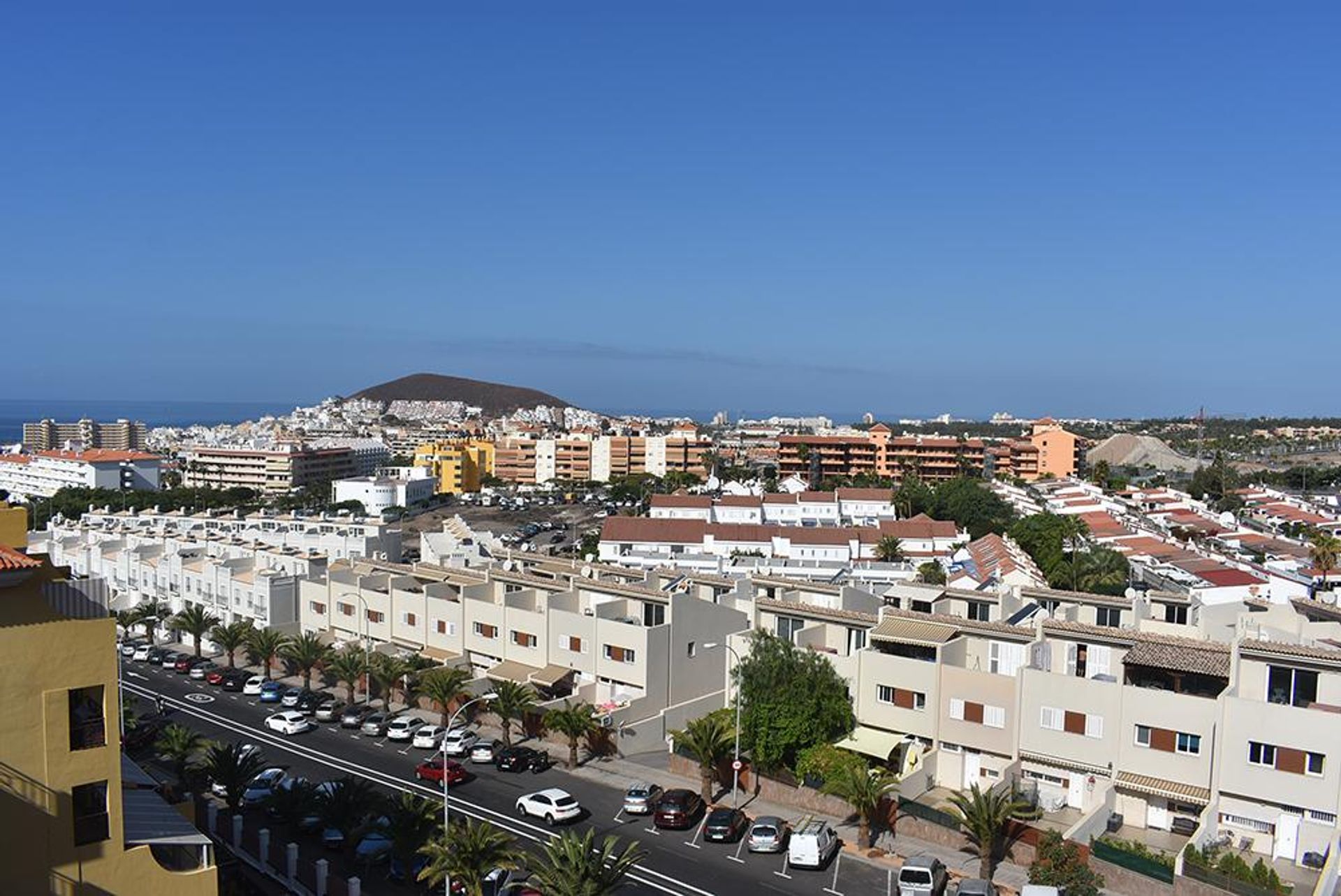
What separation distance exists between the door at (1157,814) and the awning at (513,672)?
78.3ft

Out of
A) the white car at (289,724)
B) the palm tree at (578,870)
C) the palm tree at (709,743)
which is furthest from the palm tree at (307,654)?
the palm tree at (578,870)

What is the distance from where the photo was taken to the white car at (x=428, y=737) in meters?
38.3

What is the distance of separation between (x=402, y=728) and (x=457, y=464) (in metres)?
130

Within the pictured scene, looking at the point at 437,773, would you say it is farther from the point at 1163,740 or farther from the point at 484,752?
the point at 1163,740

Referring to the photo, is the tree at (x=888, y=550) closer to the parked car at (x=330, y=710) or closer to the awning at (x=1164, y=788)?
the parked car at (x=330, y=710)

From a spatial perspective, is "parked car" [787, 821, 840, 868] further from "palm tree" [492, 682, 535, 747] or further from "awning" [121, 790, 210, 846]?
"awning" [121, 790, 210, 846]

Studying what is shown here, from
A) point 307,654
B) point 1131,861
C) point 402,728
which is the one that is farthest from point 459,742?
point 1131,861

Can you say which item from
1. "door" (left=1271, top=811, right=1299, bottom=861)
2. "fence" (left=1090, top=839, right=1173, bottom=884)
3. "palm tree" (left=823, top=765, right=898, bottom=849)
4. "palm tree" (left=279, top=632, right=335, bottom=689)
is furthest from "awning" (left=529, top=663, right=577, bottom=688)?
"door" (left=1271, top=811, right=1299, bottom=861)

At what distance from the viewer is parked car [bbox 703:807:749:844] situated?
96.9 feet

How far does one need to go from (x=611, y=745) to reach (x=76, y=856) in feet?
80.3

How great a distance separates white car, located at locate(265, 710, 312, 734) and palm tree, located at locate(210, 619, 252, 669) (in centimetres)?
948

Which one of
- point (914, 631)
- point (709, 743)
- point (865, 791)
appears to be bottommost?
point (865, 791)

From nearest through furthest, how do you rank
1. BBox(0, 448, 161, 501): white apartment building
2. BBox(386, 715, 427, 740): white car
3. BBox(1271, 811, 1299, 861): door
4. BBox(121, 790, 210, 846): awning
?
BBox(121, 790, 210, 846): awning, BBox(1271, 811, 1299, 861): door, BBox(386, 715, 427, 740): white car, BBox(0, 448, 161, 501): white apartment building

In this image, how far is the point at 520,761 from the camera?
36062 millimetres
